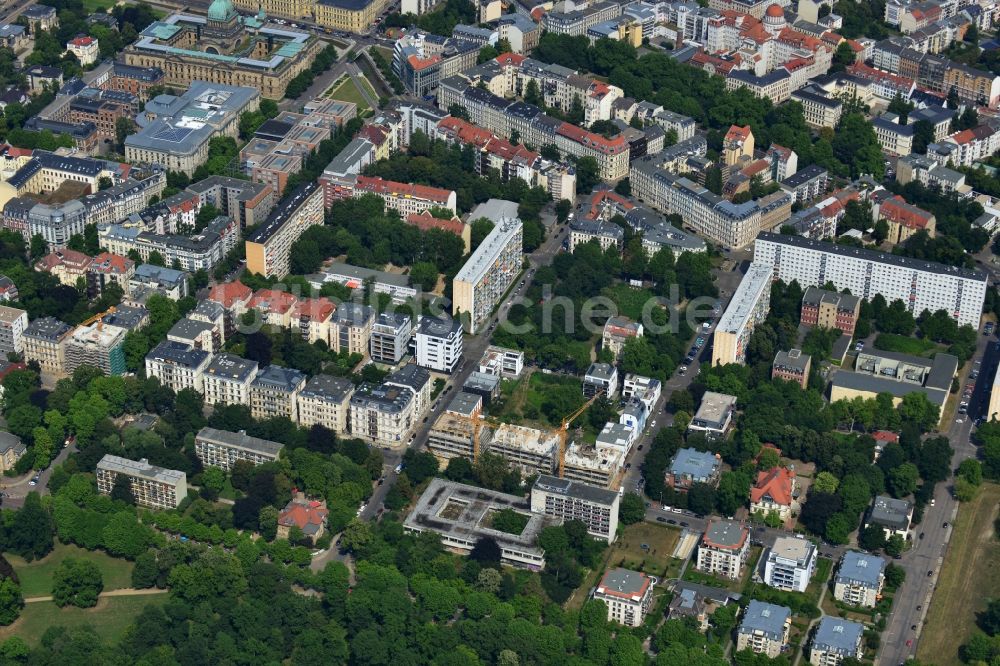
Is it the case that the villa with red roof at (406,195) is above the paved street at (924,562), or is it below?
above

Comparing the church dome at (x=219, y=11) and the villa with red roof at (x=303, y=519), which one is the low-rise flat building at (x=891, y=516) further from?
the church dome at (x=219, y=11)

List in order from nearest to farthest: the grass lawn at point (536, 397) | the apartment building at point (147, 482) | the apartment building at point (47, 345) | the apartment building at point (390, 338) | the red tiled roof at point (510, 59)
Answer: the apartment building at point (147, 482) < the grass lawn at point (536, 397) < the apartment building at point (47, 345) < the apartment building at point (390, 338) < the red tiled roof at point (510, 59)

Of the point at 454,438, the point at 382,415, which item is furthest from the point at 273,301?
the point at 454,438

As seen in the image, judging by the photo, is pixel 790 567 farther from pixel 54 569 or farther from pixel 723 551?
pixel 54 569

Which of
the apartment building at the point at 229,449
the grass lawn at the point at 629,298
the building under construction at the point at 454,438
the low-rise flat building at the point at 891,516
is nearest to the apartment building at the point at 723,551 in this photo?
the low-rise flat building at the point at 891,516

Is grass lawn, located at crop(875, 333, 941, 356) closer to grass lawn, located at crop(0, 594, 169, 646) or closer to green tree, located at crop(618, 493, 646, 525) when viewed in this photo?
green tree, located at crop(618, 493, 646, 525)

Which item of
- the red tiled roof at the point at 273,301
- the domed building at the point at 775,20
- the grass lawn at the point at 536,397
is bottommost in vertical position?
the grass lawn at the point at 536,397
